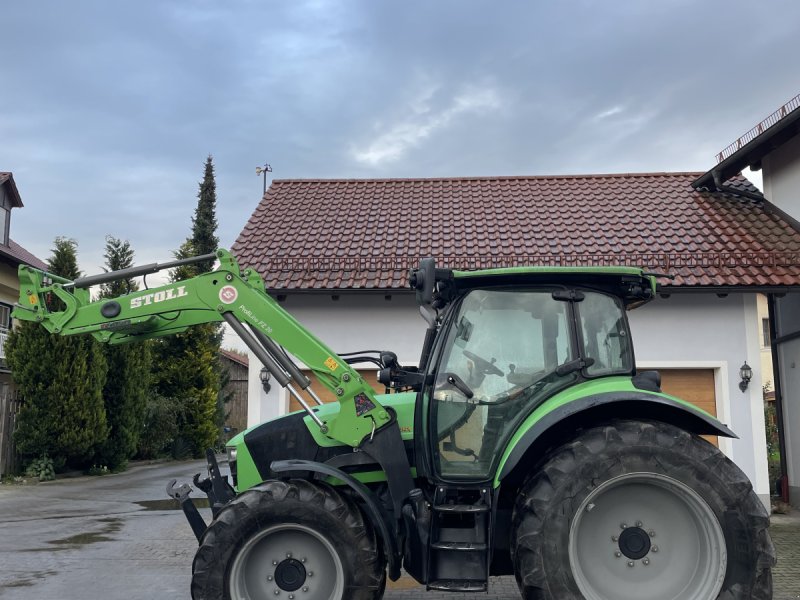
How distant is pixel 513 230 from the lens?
12.9 m

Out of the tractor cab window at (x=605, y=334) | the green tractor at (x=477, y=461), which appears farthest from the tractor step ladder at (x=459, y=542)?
the tractor cab window at (x=605, y=334)

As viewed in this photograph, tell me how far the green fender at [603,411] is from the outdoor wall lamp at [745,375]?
286 inches

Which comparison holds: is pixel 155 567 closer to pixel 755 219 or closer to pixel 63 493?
pixel 63 493

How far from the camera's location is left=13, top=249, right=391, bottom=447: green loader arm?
496cm

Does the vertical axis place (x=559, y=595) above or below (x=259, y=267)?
below

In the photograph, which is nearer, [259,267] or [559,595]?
[559,595]

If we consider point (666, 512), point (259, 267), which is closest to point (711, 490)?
point (666, 512)

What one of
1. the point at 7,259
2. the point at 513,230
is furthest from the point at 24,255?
the point at 513,230

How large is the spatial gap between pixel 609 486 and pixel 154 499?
465 inches

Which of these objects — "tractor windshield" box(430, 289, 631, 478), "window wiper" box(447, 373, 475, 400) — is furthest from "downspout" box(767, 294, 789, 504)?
"window wiper" box(447, 373, 475, 400)

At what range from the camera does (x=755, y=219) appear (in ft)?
41.6

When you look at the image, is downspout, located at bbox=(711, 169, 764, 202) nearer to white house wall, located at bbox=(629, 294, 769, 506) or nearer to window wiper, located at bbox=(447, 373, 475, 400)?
white house wall, located at bbox=(629, 294, 769, 506)

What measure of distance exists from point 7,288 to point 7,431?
5788mm

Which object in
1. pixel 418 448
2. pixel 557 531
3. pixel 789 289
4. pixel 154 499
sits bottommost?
pixel 154 499
